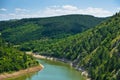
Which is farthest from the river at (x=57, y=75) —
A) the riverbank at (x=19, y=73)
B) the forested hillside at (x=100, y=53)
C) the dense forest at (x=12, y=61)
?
the dense forest at (x=12, y=61)

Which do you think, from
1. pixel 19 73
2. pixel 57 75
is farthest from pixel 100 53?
pixel 19 73

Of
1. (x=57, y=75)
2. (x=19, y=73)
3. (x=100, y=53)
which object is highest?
(x=100, y=53)

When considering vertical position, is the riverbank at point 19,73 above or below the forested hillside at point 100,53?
below

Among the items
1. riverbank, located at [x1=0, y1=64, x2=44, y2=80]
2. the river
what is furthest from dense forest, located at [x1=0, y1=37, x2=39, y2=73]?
the river

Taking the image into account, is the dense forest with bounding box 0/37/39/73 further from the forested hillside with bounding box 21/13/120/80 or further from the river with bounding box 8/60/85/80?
the forested hillside with bounding box 21/13/120/80

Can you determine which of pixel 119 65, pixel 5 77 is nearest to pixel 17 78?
pixel 5 77

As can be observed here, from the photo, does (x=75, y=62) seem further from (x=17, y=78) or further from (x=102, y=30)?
(x=17, y=78)

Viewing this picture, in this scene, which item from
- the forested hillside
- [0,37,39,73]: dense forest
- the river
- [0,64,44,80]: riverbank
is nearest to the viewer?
the forested hillside

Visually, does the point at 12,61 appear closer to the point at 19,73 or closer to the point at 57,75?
the point at 19,73

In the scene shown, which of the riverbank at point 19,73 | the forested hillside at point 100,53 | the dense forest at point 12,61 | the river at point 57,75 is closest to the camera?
the forested hillside at point 100,53

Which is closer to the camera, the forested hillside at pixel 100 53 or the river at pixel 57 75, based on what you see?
the forested hillside at pixel 100 53

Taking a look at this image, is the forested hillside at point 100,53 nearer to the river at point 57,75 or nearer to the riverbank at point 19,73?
the river at point 57,75
